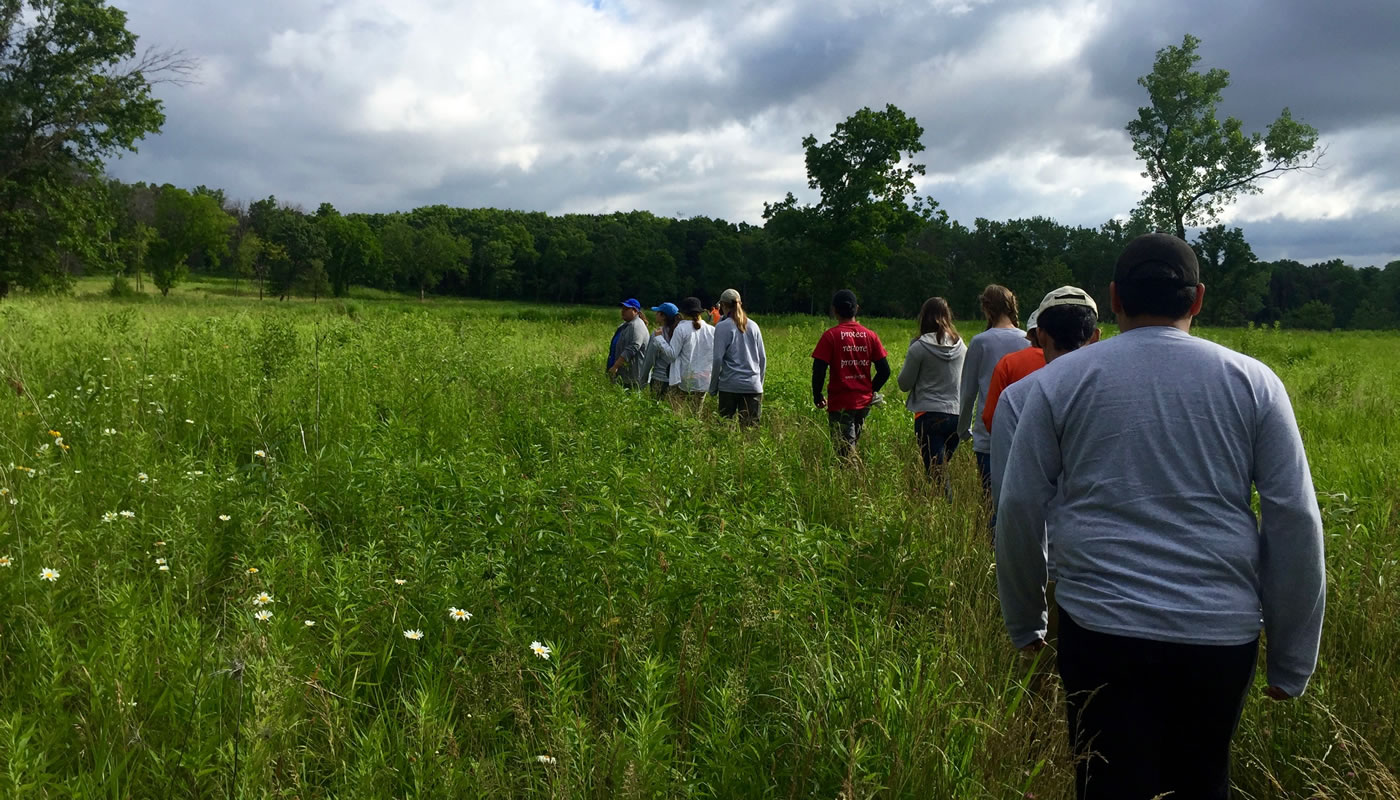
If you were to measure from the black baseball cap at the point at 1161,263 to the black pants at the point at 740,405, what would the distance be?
6510 millimetres

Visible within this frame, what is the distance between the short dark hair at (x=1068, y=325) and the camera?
11.8 ft

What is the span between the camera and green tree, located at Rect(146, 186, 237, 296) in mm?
71188

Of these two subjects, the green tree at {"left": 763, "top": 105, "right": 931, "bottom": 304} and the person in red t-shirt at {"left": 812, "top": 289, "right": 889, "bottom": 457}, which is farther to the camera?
the green tree at {"left": 763, "top": 105, "right": 931, "bottom": 304}

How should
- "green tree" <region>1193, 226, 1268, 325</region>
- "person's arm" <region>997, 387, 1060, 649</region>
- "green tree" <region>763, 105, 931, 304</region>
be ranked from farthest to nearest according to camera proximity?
1. "green tree" <region>1193, 226, 1268, 325</region>
2. "green tree" <region>763, 105, 931, 304</region>
3. "person's arm" <region>997, 387, 1060, 649</region>

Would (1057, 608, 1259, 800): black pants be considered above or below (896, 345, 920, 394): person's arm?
below

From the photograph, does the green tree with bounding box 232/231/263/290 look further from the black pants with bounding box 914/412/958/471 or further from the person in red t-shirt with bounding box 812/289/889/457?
the black pants with bounding box 914/412/958/471

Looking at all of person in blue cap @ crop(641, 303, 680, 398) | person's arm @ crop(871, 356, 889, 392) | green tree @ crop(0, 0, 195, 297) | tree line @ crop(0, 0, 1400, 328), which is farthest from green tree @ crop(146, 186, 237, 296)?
person's arm @ crop(871, 356, 889, 392)

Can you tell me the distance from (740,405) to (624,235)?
328 ft

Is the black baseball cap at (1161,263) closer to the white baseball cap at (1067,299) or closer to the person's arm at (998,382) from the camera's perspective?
the white baseball cap at (1067,299)

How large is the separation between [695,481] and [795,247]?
136 feet

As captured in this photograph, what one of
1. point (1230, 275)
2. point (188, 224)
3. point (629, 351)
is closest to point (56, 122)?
point (629, 351)

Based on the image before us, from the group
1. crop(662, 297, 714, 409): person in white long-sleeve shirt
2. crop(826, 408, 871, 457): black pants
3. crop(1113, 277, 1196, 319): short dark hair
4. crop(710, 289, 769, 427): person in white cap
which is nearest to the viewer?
crop(1113, 277, 1196, 319): short dark hair

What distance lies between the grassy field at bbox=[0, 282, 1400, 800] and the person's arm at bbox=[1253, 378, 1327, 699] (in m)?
0.86

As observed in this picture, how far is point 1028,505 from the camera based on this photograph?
2.36 m
